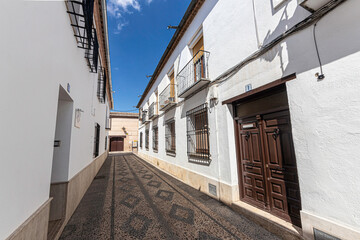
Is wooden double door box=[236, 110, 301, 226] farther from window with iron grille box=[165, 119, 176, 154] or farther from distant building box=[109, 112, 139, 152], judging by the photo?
distant building box=[109, 112, 139, 152]

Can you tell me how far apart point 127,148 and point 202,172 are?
1696 cm

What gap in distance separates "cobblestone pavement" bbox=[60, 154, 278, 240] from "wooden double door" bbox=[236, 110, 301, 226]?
0.48 metres

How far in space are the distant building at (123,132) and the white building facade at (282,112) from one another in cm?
1618

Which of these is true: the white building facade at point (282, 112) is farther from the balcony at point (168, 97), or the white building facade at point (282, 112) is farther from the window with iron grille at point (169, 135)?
the window with iron grille at point (169, 135)

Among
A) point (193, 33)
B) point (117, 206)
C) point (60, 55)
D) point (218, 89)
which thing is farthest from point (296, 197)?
point (193, 33)

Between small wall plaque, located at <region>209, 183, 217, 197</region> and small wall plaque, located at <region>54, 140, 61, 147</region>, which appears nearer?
small wall plaque, located at <region>54, 140, 61, 147</region>

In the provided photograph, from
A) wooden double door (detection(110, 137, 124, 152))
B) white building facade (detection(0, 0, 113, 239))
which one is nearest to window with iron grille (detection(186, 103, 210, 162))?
white building facade (detection(0, 0, 113, 239))

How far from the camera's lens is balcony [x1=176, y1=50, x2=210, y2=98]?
4.01 metres

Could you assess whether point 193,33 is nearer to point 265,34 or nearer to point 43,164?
point 265,34

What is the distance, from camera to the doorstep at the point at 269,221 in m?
2.08

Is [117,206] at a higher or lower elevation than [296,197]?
lower

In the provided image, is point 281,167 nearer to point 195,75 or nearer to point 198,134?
point 198,134

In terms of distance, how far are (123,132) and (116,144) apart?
5.69 feet

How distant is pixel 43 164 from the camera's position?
1783 millimetres
